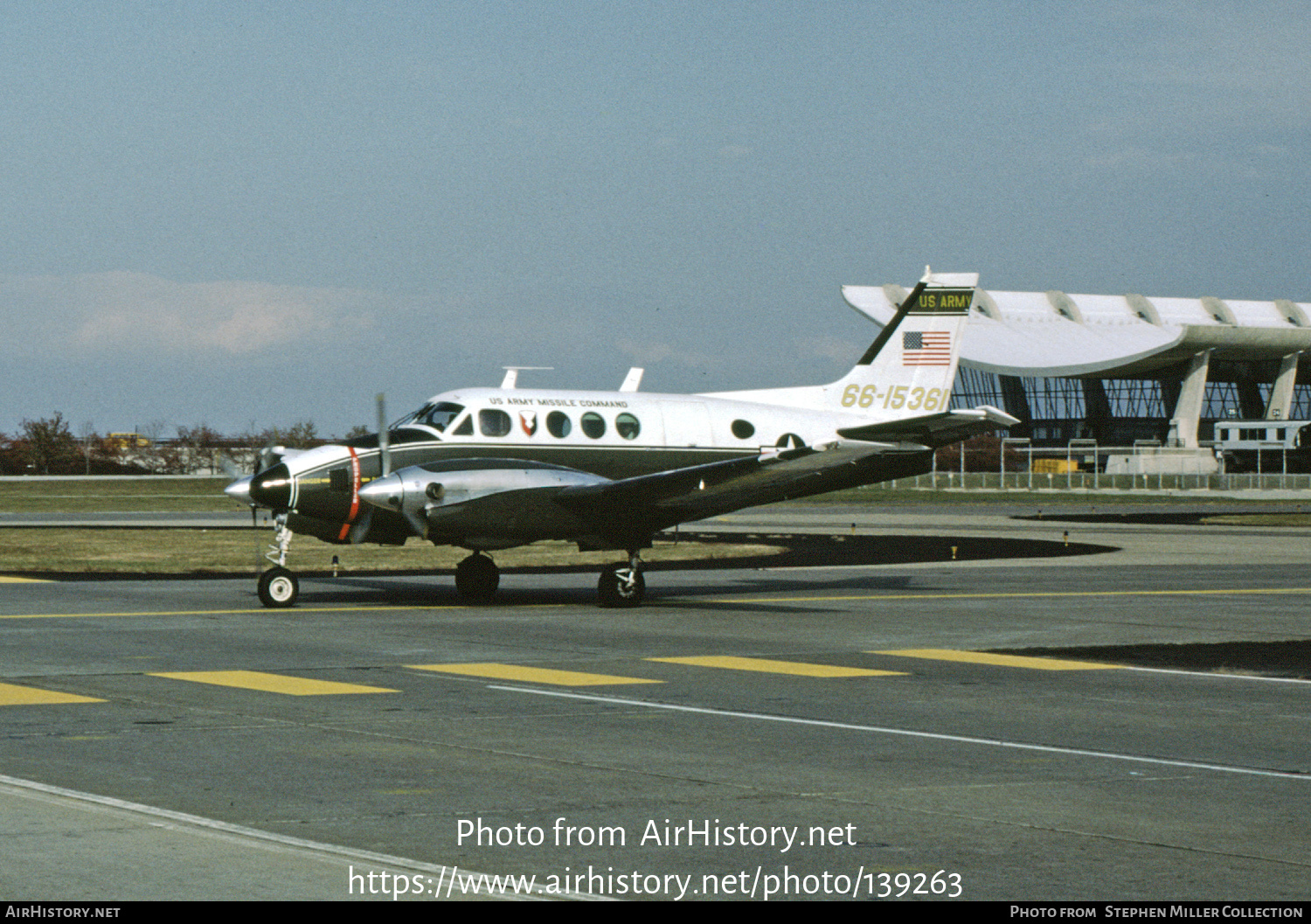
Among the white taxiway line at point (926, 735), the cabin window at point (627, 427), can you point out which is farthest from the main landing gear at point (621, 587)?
the white taxiway line at point (926, 735)

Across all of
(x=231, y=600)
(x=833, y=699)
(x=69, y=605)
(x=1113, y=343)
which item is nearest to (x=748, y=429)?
(x=231, y=600)

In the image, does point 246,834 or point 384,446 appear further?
point 384,446

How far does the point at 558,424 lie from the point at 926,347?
7411mm

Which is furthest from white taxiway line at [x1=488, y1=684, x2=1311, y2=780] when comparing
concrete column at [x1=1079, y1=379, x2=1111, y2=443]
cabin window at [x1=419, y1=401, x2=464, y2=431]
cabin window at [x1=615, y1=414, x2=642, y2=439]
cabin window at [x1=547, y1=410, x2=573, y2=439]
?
concrete column at [x1=1079, y1=379, x2=1111, y2=443]

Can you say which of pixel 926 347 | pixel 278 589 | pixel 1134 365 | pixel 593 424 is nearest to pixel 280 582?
pixel 278 589

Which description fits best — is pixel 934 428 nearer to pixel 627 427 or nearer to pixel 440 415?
pixel 627 427

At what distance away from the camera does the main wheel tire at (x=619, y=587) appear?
75.3 feet

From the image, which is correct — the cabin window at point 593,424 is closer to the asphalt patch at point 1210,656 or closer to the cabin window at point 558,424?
the cabin window at point 558,424

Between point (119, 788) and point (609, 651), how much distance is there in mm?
8660

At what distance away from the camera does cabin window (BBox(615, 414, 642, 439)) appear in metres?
24.9

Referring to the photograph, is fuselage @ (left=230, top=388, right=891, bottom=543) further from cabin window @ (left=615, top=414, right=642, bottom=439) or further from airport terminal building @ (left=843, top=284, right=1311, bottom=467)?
airport terminal building @ (left=843, top=284, right=1311, bottom=467)

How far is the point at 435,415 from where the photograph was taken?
77.7 ft

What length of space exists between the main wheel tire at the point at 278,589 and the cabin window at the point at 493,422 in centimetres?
368
